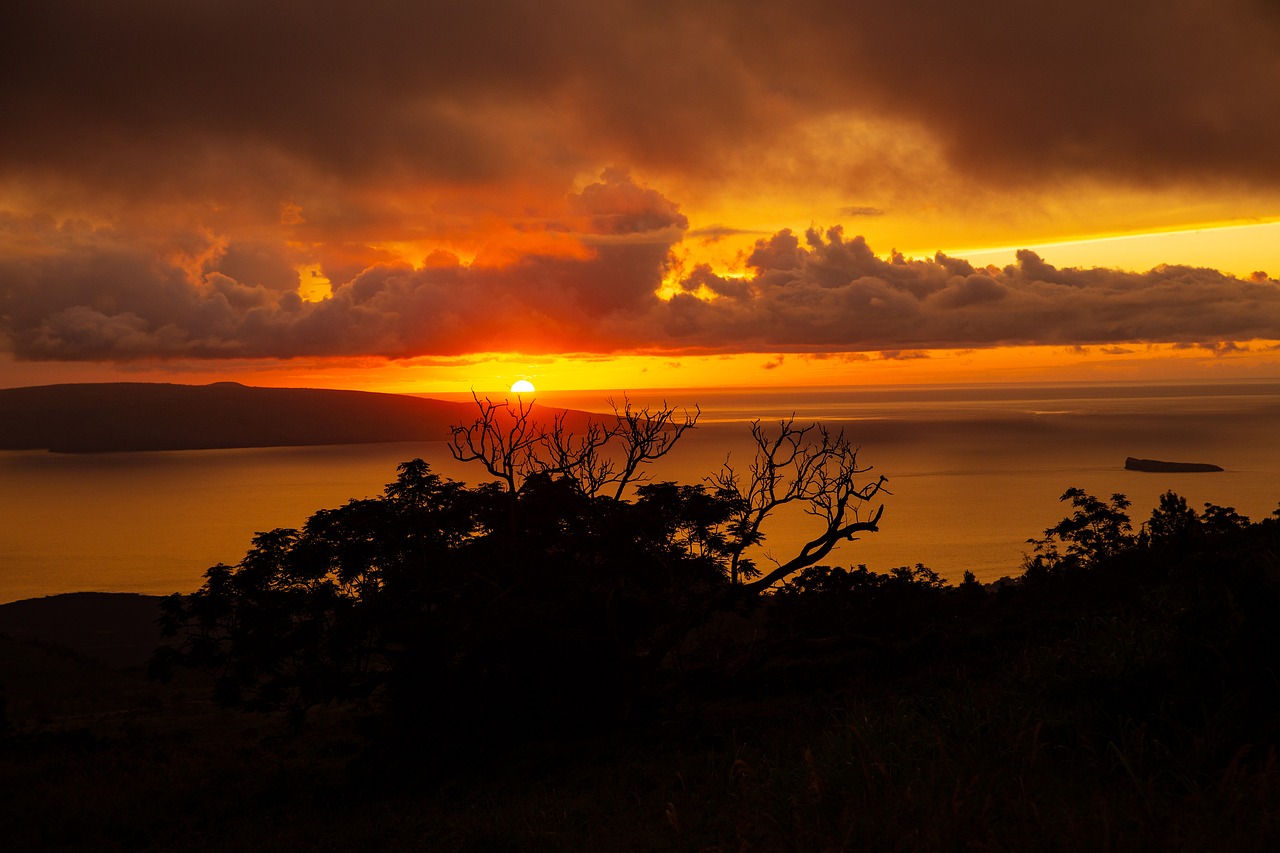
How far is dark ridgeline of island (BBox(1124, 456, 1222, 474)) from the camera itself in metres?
168

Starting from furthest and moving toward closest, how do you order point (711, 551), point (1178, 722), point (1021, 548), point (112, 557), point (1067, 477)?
point (1067, 477), point (112, 557), point (1021, 548), point (711, 551), point (1178, 722)

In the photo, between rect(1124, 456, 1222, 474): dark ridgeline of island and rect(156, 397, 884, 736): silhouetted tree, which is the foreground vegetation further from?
rect(1124, 456, 1222, 474): dark ridgeline of island

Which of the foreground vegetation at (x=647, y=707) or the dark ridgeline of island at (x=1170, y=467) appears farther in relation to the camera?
the dark ridgeline of island at (x=1170, y=467)

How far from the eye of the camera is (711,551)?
22375mm

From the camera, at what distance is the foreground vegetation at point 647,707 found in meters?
7.63

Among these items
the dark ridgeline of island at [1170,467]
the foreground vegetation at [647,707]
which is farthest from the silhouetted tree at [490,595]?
the dark ridgeline of island at [1170,467]

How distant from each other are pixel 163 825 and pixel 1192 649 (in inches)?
688

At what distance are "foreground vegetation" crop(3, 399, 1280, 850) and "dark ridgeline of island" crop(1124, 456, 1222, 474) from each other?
15944 centimetres

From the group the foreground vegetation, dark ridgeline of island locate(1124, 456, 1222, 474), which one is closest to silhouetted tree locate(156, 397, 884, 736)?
the foreground vegetation

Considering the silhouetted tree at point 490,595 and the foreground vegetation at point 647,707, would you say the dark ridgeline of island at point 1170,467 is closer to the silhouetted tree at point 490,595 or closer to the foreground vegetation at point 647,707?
the foreground vegetation at point 647,707

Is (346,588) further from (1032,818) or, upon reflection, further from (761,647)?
(1032,818)

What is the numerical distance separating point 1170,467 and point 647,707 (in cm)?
18414

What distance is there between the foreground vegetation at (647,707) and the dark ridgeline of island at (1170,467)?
523 ft

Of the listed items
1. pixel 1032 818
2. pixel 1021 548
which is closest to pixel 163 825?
pixel 1032 818
